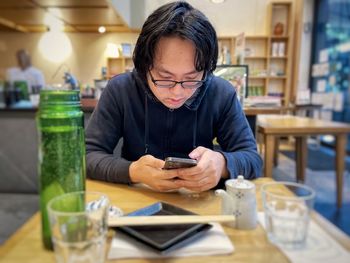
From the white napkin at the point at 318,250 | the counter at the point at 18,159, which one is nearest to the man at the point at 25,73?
the white napkin at the point at 318,250

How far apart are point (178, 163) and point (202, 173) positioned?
0.20ft

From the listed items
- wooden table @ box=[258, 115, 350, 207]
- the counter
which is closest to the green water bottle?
the counter

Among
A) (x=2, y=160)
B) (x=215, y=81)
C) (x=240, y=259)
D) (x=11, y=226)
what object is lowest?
(x=11, y=226)

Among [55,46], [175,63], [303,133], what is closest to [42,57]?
[55,46]

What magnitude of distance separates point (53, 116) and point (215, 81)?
0.62 meters

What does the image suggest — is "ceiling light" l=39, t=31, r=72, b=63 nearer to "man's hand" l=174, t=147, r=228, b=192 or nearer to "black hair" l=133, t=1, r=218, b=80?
"black hair" l=133, t=1, r=218, b=80

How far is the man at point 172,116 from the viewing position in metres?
0.64

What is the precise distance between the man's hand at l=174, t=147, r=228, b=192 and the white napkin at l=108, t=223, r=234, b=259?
7.1 inches

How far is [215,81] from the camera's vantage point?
0.88 metres

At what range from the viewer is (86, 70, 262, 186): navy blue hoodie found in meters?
0.83

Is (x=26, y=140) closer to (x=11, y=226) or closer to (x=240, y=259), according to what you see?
(x=11, y=226)

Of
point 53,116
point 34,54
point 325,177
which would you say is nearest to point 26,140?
point 34,54

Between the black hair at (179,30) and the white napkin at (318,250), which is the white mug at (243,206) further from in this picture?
the black hair at (179,30)

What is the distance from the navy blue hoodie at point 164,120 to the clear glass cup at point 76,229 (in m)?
0.46
